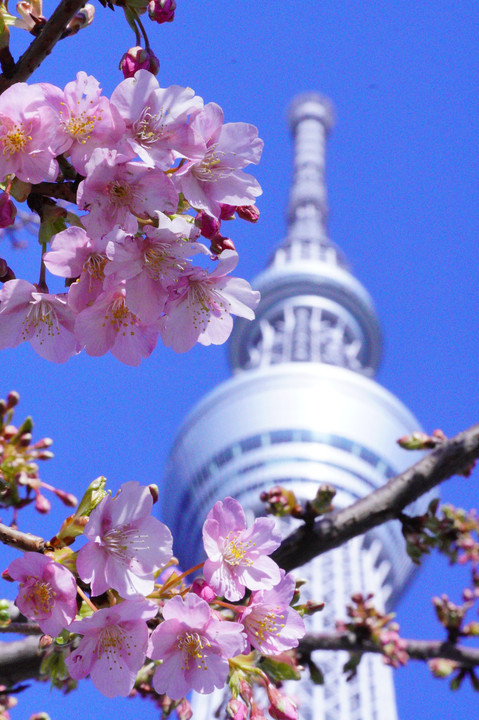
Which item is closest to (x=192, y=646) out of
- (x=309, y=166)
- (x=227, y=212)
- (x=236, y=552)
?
(x=236, y=552)

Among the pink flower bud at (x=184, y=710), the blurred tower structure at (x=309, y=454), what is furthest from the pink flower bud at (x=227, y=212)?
the blurred tower structure at (x=309, y=454)

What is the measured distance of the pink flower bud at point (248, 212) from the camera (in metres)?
1.60

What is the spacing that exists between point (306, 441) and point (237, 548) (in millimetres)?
38617

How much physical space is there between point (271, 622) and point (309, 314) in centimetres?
4716

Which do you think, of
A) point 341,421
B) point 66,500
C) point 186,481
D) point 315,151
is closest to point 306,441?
point 341,421

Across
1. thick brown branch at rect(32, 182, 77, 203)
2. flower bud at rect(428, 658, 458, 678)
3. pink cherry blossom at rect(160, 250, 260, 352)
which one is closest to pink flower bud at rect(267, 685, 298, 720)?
pink cherry blossom at rect(160, 250, 260, 352)

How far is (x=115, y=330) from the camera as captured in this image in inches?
61.1

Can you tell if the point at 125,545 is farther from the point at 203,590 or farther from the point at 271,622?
the point at 271,622

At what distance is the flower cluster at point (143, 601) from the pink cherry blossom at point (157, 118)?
66 centimetres

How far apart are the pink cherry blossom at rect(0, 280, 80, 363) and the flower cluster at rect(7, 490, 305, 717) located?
0.33 meters

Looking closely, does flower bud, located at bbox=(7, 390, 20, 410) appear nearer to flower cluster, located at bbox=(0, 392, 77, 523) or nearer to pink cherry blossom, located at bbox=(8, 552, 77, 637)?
flower cluster, located at bbox=(0, 392, 77, 523)

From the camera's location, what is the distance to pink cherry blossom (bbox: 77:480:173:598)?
1479 millimetres

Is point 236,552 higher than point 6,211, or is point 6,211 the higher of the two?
point 6,211

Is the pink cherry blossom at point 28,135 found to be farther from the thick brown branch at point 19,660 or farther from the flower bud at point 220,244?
the thick brown branch at point 19,660
